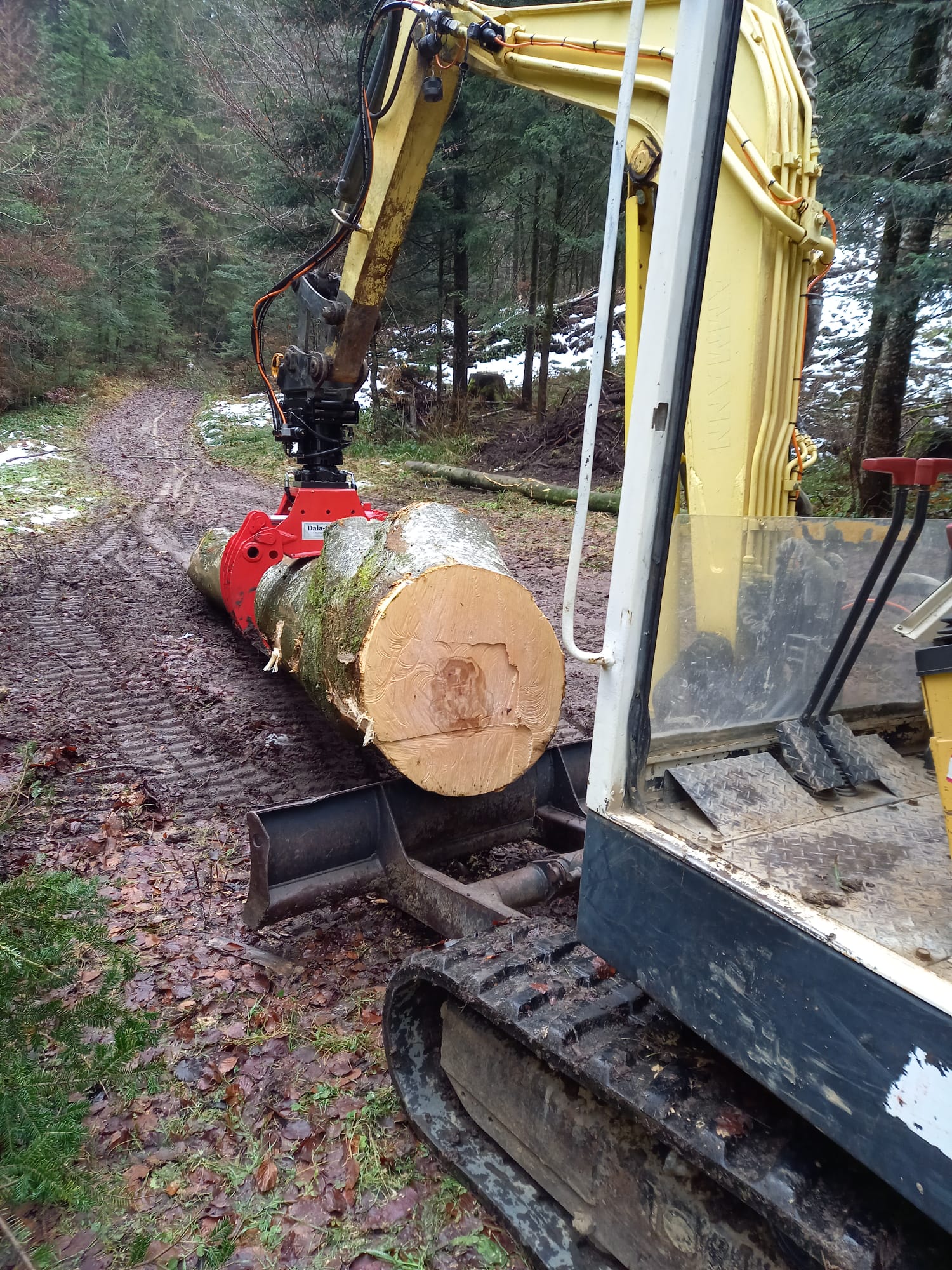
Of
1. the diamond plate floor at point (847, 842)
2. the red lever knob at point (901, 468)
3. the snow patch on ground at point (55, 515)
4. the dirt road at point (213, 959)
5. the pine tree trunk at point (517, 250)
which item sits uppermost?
the pine tree trunk at point (517, 250)

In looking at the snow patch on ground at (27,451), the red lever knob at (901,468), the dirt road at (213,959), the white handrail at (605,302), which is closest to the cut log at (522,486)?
the dirt road at (213,959)

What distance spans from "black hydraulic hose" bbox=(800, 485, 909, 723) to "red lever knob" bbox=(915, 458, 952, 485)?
0.13 metres

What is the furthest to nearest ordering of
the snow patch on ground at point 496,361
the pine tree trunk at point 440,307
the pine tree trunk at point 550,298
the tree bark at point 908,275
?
the snow patch on ground at point 496,361
the pine tree trunk at point 440,307
the pine tree trunk at point 550,298
the tree bark at point 908,275

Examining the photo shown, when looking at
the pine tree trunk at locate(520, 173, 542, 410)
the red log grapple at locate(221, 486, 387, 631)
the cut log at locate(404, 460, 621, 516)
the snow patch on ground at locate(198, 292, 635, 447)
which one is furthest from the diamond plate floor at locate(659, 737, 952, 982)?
the snow patch on ground at locate(198, 292, 635, 447)

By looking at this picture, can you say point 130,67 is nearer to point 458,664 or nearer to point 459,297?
point 459,297

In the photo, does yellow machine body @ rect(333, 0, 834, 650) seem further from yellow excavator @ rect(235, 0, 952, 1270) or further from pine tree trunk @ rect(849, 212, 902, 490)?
pine tree trunk @ rect(849, 212, 902, 490)

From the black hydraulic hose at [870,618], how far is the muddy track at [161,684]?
2.60 meters

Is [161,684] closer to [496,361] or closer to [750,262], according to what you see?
[750,262]

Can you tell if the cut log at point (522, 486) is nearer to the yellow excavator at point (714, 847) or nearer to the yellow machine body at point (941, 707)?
the yellow excavator at point (714, 847)

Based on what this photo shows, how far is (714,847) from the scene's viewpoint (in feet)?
5.31

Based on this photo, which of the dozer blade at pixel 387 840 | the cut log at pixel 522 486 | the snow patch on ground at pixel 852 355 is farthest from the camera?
the cut log at pixel 522 486

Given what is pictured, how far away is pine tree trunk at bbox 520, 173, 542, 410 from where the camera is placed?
1525 centimetres

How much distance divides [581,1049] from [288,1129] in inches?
46.6

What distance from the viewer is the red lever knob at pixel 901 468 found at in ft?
5.74
